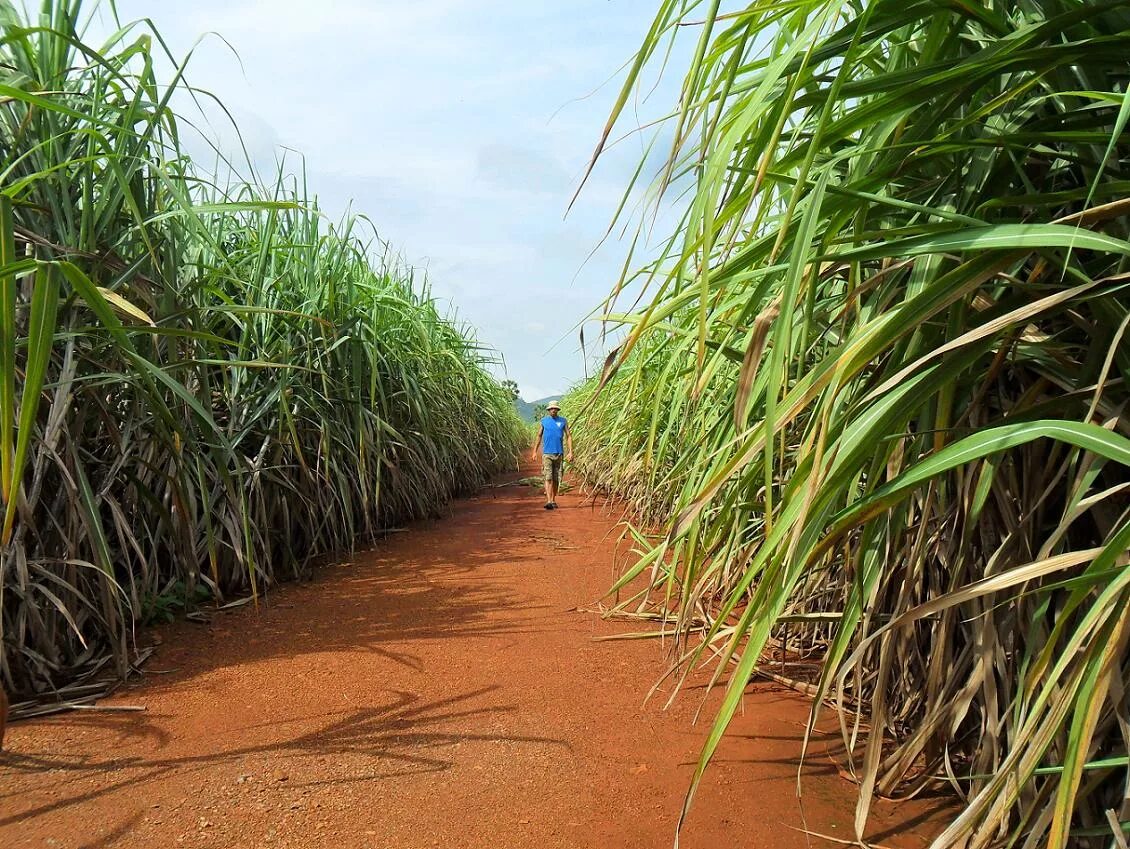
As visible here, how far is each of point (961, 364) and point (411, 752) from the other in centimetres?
150

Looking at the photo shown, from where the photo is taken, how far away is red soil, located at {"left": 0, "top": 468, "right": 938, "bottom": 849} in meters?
1.39

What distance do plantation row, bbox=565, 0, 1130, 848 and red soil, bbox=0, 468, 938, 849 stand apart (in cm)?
35

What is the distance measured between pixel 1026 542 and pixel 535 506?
6278mm

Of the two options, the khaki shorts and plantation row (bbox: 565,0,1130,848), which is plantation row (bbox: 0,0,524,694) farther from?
the khaki shorts

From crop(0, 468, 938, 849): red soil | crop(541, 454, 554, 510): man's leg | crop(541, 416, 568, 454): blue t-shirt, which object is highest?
crop(541, 416, 568, 454): blue t-shirt

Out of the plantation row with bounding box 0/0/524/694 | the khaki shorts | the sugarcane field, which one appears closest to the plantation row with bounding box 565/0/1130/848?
the sugarcane field

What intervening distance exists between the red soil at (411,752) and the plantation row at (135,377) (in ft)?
1.07

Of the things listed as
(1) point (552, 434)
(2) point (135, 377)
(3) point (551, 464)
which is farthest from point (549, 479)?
(2) point (135, 377)

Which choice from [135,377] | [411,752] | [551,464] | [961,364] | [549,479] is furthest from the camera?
[551,464]

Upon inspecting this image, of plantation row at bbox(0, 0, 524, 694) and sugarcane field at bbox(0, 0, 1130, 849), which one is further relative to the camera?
plantation row at bbox(0, 0, 524, 694)

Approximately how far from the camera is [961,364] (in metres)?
0.93

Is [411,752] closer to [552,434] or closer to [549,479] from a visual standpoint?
[549,479]

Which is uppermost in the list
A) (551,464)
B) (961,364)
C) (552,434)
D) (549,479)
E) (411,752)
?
(552,434)

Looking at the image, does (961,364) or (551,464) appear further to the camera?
(551,464)
